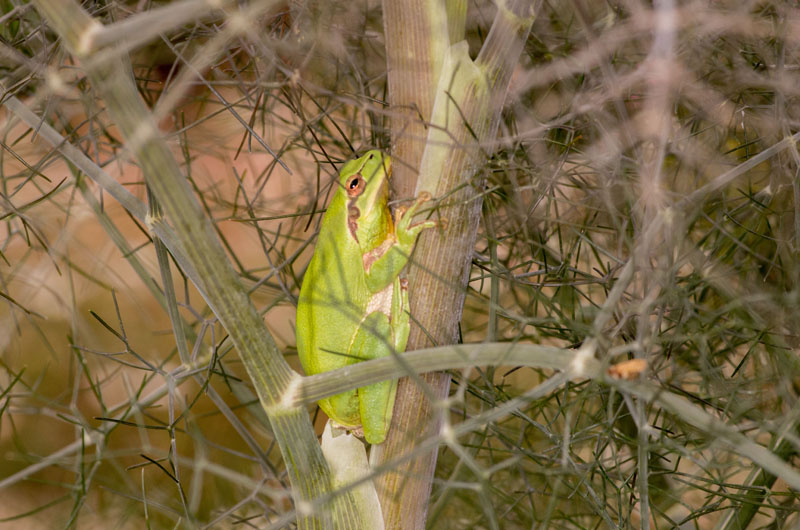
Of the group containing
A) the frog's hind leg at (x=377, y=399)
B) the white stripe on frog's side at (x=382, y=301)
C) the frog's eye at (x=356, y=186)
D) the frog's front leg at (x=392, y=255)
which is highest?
the frog's eye at (x=356, y=186)

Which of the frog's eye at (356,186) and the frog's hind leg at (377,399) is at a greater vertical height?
the frog's eye at (356,186)

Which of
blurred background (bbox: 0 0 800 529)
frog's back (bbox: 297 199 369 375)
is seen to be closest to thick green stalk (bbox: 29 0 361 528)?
blurred background (bbox: 0 0 800 529)

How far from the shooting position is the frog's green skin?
2.15ft

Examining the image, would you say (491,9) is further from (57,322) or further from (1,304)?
(57,322)

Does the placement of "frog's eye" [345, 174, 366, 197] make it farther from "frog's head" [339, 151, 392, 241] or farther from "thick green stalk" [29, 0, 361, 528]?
"thick green stalk" [29, 0, 361, 528]

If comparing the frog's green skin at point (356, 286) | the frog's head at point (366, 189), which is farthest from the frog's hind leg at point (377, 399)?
the frog's head at point (366, 189)

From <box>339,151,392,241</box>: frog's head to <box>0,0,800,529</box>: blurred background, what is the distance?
30mm

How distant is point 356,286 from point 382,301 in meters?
0.05

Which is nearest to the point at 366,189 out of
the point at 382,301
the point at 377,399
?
the point at 382,301

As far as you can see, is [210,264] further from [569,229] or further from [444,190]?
[569,229]

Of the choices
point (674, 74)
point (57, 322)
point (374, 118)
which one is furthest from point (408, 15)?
point (57, 322)

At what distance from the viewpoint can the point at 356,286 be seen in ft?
2.33

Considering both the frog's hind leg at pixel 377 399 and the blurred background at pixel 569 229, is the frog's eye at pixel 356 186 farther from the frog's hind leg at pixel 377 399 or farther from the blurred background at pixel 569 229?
the frog's hind leg at pixel 377 399

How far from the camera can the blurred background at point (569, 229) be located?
0.52 meters
